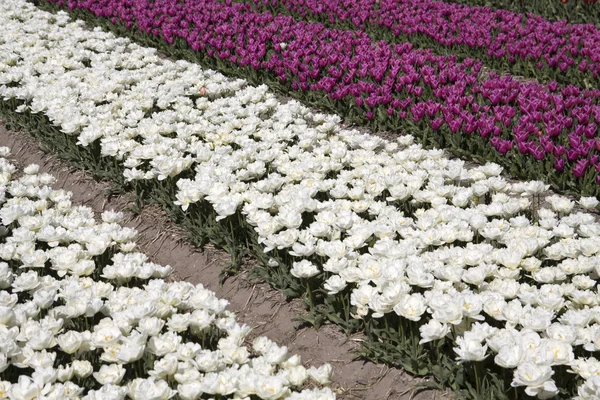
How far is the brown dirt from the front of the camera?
12.3ft

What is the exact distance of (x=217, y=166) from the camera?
226 inches

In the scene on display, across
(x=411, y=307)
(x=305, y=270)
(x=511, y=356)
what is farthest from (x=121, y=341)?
(x=511, y=356)

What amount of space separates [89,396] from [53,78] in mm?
6115

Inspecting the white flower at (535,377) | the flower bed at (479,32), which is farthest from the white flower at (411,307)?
the flower bed at (479,32)

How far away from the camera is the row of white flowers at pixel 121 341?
301 centimetres

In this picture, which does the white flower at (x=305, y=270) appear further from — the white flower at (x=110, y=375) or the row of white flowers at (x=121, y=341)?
the white flower at (x=110, y=375)

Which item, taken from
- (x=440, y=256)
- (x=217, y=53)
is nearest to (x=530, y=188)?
(x=440, y=256)

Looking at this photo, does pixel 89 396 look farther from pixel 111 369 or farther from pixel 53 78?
pixel 53 78

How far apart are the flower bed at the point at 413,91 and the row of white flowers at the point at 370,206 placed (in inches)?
15.7

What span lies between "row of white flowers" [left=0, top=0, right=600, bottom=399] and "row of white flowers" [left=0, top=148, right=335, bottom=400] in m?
0.69

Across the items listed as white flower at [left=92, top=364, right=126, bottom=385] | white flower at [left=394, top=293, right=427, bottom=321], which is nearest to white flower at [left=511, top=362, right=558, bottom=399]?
white flower at [left=394, top=293, right=427, bottom=321]

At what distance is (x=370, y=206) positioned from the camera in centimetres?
490

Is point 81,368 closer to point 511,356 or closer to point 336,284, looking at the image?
point 336,284

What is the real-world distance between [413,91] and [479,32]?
2607mm
